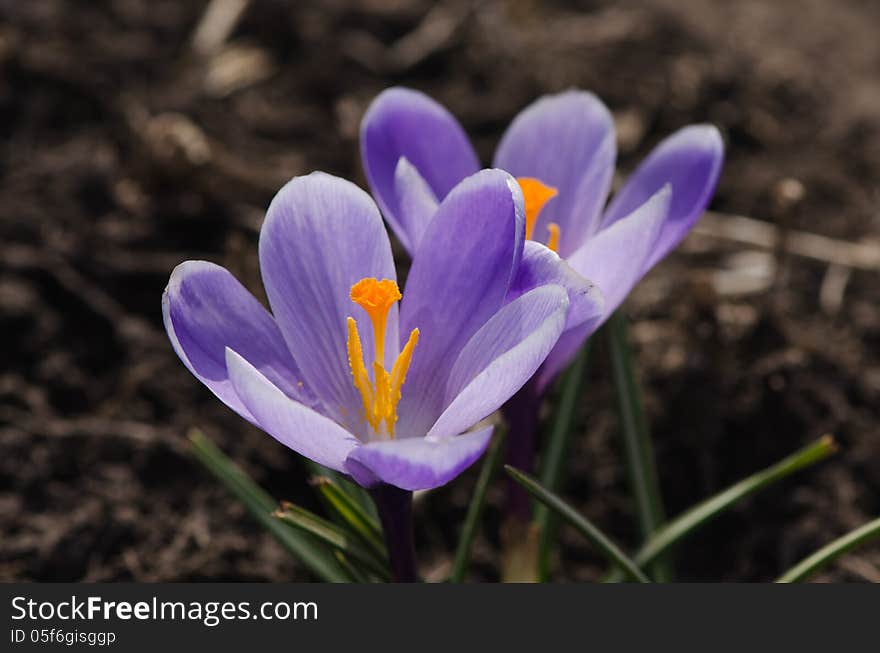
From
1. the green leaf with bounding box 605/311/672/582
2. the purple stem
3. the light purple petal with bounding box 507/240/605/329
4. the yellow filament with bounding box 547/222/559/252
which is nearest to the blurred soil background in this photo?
the green leaf with bounding box 605/311/672/582

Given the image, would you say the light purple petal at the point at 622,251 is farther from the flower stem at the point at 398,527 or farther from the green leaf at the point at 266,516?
the green leaf at the point at 266,516

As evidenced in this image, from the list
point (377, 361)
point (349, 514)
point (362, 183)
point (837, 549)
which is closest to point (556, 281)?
point (377, 361)

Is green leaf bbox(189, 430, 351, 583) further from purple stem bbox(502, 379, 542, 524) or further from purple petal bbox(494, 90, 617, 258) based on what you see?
purple petal bbox(494, 90, 617, 258)

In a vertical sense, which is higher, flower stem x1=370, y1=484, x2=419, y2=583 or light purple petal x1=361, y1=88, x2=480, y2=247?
light purple petal x1=361, y1=88, x2=480, y2=247

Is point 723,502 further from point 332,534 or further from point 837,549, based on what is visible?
point 332,534

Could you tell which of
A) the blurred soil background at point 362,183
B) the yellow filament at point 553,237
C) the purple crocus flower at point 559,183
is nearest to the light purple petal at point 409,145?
the purple crocus flower at point 559,183

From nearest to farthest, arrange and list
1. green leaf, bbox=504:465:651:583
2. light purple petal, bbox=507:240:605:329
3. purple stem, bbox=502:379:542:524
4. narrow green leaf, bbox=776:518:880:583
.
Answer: light purple petal, bbox=507:240:605:329 → green leaf, bbox=504:465:651:583 → narrow green leaf, bbox=776:518:880:583 → purple stem, bbox=502:379:542:524
